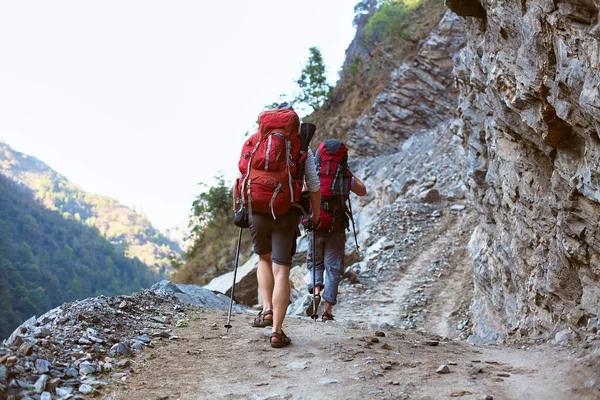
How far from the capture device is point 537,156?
6.69 metres

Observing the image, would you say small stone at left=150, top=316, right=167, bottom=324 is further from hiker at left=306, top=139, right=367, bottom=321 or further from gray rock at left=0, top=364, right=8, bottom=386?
gray rock at left=0, top=364, right=8, bottom=386

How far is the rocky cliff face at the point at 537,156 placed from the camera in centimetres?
474

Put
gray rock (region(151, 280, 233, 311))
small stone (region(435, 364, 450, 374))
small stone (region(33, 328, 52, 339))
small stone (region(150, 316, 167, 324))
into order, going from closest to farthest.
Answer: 1. small stone (region(435, 364, 450, 374))
2. small stone (region(33, 328, 52, 339))
3. small stone (region(150, 316, 167, 324))
4. gray rock (region(151, 280, 233, 311))

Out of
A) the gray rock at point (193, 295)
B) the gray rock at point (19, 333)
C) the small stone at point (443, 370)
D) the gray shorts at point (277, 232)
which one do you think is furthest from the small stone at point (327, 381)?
the gray rock at point (193, 295)

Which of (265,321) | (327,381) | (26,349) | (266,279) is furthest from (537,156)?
(26,349)

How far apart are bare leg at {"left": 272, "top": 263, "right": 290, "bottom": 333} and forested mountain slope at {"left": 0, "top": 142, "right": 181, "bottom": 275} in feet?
343

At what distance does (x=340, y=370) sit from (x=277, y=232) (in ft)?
4.43

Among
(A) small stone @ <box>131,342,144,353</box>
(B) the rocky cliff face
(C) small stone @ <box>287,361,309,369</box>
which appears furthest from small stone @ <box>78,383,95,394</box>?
(B) the rocky cliff face

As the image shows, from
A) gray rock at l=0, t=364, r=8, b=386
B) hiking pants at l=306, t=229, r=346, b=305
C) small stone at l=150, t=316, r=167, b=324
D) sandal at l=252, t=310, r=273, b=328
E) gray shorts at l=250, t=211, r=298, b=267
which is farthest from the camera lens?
hiking pants at l=306, t=229, r=346, b=305

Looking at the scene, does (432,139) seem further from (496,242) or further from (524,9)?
(524,9)

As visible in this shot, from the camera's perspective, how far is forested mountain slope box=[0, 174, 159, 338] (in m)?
44.6

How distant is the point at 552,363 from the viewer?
4250mm

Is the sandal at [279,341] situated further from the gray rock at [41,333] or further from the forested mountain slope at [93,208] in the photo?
the forested mountain slope at [93,208]

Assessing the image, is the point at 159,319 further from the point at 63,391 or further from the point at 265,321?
the point at 63,391
